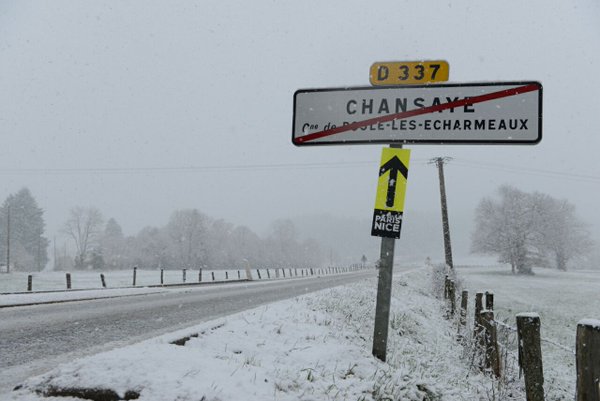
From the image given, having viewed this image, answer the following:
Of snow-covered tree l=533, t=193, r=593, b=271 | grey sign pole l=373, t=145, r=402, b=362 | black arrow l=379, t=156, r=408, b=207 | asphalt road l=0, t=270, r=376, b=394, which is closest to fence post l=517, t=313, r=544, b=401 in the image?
grey sign pole l=373, t=145, r=402, b=362

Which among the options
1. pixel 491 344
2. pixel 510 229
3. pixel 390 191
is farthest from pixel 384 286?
pixel 510 229

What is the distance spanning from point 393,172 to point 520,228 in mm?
59736

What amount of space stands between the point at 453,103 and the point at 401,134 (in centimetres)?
→ 60

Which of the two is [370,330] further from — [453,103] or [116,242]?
[116,242]

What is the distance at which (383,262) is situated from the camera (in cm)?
418

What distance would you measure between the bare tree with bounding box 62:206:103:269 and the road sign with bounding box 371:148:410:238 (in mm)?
86442

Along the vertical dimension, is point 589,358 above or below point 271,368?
above

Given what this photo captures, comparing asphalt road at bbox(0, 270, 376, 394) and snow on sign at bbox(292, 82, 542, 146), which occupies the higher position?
snow on sign at bbox(292, 82, 542, 146)

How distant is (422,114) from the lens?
4195 millimetres

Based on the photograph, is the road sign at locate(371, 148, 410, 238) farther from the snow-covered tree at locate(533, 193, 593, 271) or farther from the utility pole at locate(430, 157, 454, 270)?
the snow-covered tree at locate(533, 193, 593, 271)

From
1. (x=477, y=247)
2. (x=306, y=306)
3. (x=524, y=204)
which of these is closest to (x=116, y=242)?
(x=477, y=247)

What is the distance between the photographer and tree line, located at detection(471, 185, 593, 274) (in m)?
55.7

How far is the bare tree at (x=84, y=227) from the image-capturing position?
265 feet

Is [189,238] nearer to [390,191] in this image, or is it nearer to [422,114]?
[390,191]
